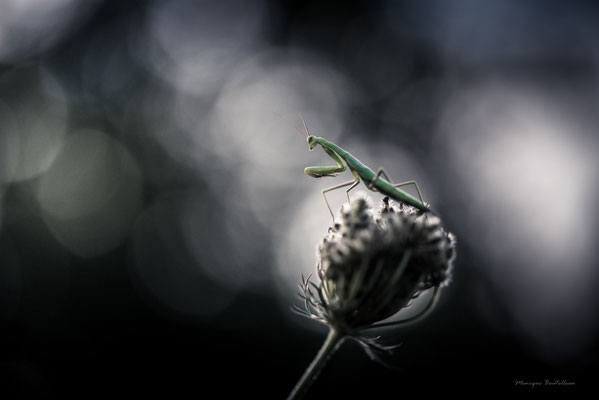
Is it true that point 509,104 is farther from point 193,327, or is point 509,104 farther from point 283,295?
point 193,327

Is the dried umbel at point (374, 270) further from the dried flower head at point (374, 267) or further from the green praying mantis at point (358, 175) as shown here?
the green praying mantis at point (358, 175)

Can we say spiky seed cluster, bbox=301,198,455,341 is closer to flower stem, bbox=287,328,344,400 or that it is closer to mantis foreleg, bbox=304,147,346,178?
flower stem, bbox=287,328,344,400

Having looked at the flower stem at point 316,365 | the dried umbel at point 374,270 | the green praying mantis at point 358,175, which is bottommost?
the flower stem at point 316,365

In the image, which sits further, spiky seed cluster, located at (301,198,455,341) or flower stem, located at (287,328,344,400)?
spiky seed cluster, located at (301,198,455,341)

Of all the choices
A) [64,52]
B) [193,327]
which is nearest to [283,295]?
[193,327]

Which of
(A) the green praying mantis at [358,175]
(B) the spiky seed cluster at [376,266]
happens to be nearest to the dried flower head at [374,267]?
(B) the spiky seed cluster at [376,266]

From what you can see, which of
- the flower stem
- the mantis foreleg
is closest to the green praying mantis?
the mantis foreleg
